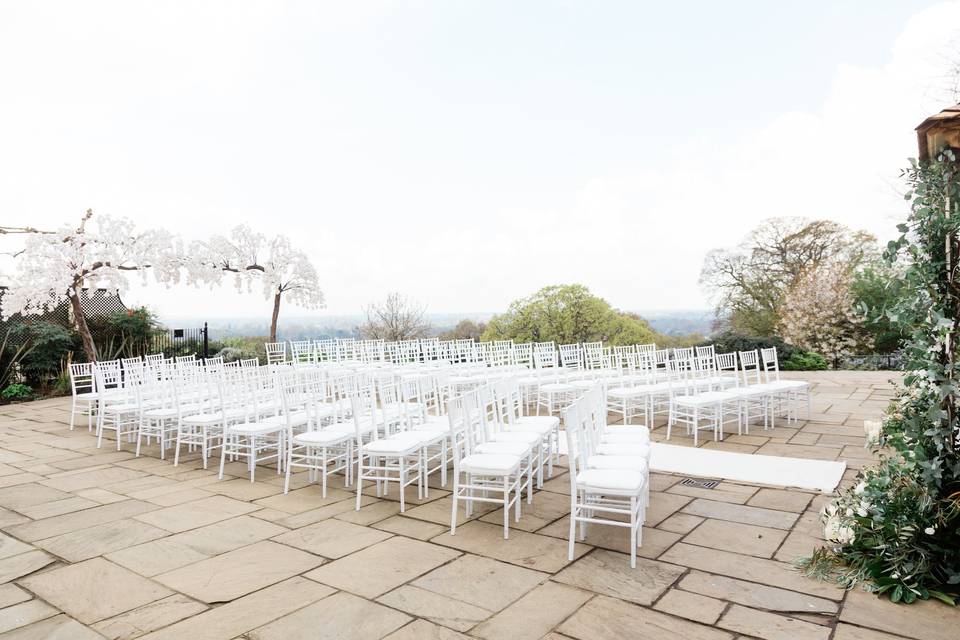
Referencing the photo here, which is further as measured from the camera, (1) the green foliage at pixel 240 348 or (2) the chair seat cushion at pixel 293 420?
(1) the green foliage at pixel 240 348

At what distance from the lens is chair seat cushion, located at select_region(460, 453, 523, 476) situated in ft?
10.9

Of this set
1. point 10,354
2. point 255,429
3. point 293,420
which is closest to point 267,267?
point 10,354

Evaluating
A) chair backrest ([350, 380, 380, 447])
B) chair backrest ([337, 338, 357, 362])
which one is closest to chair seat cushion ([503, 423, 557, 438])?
chair backrest ([350, 380, 380, 447])

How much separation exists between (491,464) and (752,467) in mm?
2885

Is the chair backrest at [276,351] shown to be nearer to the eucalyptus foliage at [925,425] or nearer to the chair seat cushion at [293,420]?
the chair seat cushion at [293,420]

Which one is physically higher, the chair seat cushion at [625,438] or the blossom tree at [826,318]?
the blossom tree at [826,318]

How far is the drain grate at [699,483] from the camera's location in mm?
4501

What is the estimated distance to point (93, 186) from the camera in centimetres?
1212

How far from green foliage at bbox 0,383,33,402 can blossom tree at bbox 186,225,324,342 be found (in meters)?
4.70

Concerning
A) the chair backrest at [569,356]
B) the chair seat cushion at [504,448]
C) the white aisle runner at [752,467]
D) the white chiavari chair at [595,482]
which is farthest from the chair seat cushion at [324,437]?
the chair backrest at [569,356]

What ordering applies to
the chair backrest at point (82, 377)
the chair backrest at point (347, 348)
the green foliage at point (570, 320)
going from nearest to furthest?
the chair backrest at point (82, 377) → the chair backrest at point (347, 348) → the green foliage at point (570, 320)

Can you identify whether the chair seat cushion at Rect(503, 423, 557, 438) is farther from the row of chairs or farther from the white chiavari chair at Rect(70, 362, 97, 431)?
the white chiavari chair at Rect(70, 362, 97, 431)

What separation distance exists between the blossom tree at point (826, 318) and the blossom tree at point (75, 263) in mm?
15208

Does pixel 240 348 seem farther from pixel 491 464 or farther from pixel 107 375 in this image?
pixel 491 464
